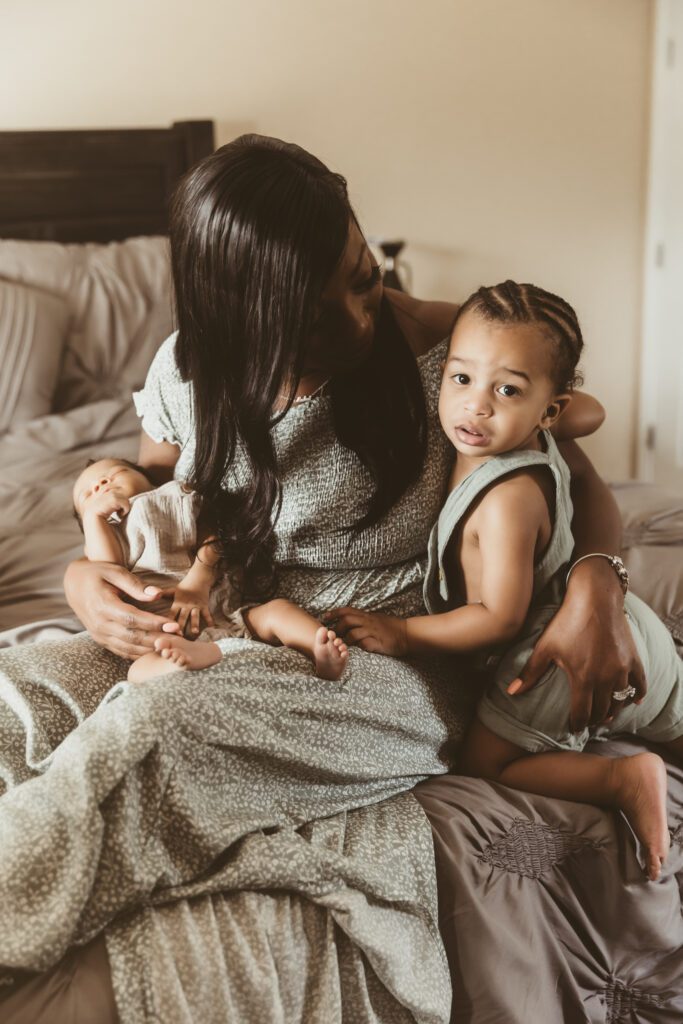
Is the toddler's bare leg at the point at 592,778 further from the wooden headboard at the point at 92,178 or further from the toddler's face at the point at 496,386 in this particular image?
the wooden headboard at the point at 92,178

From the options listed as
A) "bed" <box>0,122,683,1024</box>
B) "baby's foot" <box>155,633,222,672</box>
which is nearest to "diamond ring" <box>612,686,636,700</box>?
"bed" <box>0,122,683,1024</box>

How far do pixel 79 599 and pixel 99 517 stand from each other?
0.39 ft

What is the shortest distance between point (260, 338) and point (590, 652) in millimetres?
513

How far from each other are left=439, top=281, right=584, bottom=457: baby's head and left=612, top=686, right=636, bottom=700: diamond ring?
0.98ft

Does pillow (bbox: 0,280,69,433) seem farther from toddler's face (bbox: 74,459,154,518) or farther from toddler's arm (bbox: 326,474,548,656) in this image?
toddler's arm (bbox: 326,474,548,656)

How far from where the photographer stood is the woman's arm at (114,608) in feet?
3.46

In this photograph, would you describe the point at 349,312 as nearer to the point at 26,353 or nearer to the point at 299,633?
the point at 299,633

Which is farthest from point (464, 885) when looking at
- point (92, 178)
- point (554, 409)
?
point (92, 178)

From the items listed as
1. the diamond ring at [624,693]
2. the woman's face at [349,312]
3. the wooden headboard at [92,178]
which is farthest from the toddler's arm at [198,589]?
the wooden headboard at [92,178]

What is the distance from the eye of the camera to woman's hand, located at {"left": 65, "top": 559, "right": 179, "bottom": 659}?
3.46ft

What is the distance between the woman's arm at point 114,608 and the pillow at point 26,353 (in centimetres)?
120

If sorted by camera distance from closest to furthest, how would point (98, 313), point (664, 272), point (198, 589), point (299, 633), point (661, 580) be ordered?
1. point (299, 633)
2. point (198, 589)
3. point (661, 580)
4. point (98, 313)
5. point (664, 272)

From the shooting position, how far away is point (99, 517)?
1192 millimetres

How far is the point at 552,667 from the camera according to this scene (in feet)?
3.50
